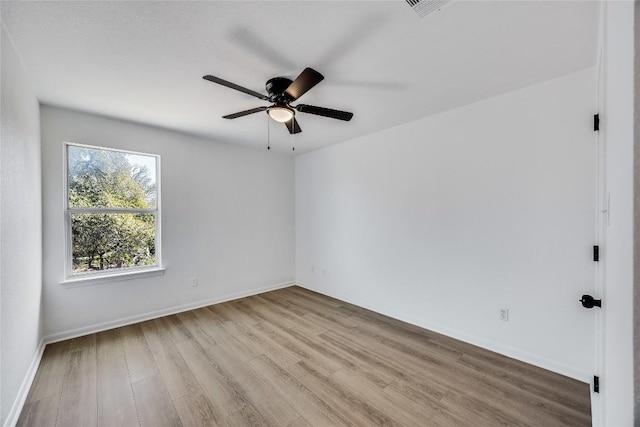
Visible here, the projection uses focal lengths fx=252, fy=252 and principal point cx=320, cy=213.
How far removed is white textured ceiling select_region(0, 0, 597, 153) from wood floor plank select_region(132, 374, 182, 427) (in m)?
2.52

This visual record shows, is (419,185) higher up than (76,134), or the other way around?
(76,134)

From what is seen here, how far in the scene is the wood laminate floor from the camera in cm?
172

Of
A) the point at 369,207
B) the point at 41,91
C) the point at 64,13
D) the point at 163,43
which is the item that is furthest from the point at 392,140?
the point at 41,91

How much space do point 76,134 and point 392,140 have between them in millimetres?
3719

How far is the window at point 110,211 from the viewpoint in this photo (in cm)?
289

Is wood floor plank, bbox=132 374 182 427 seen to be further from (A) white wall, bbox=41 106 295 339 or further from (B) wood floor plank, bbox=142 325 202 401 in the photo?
(A) white wall, bbox=41 106 295 339

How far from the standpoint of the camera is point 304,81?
1766mm

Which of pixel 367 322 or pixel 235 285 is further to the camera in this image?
pixel 235 285

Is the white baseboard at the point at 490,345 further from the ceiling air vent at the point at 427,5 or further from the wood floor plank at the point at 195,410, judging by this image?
the ceiling air vent at the point at 427,5

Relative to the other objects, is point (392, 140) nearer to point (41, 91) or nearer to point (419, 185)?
point (419, 185)

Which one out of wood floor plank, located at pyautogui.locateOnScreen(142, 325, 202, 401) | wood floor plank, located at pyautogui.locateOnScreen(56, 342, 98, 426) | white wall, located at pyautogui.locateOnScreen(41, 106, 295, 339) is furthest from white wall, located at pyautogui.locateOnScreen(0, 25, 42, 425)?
wood floor plank, located at pyautogui.locateOnScreen(142, 325, 202, 401)

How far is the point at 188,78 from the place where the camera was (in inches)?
83.6

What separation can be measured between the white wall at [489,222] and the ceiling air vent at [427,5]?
1.48 metres

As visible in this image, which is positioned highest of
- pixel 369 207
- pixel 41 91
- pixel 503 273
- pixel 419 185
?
pixel 41 91
